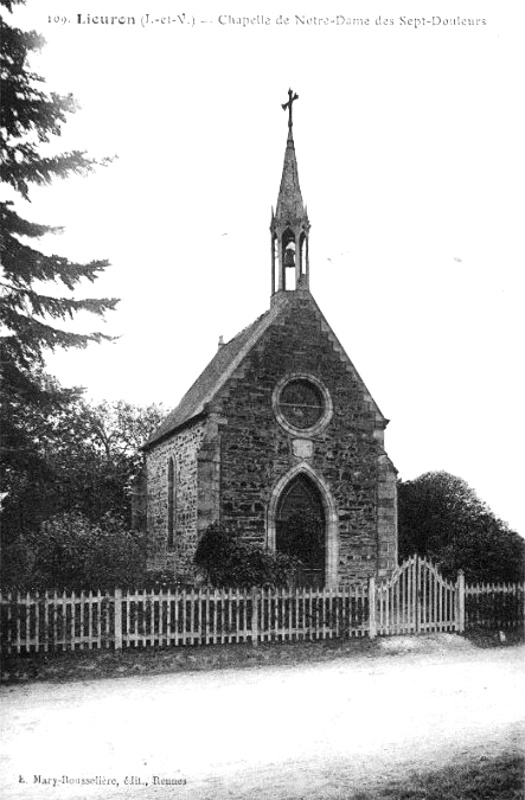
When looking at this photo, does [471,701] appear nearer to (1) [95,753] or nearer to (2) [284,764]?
(2) [284,764]

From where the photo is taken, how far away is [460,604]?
1753cm

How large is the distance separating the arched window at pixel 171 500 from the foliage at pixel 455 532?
789 cm

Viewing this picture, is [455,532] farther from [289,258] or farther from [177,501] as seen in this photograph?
[289,258]

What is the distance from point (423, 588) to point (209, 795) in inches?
438

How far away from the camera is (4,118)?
37.2 feet

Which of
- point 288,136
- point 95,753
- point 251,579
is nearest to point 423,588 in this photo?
point 251,579

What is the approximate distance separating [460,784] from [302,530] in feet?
46.6

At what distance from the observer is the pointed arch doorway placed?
21297 millimetres

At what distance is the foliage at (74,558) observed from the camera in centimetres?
1811

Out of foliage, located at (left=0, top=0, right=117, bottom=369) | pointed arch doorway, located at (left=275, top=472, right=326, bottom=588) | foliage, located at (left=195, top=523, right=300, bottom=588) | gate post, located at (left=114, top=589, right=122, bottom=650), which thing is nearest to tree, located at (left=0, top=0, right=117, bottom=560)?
foliage, located at (left=0, top=0, right=117, bottom=369)

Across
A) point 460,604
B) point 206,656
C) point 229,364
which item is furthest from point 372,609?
point 229,364

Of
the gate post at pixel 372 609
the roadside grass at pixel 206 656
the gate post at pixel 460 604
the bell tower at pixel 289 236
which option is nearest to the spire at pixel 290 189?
the bell tower at pixel 289 236

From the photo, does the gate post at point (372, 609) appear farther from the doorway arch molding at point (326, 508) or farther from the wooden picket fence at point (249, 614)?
the doorway arch molding at point (326, 508)

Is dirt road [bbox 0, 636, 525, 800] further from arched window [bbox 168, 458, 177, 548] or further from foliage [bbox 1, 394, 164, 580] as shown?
arched window [bbox 168, 458, 177, 548]
